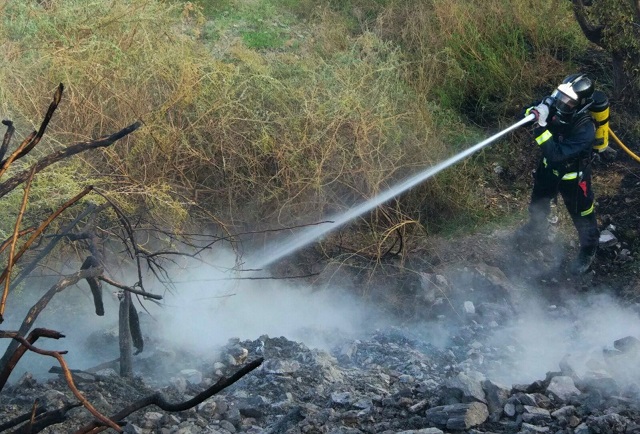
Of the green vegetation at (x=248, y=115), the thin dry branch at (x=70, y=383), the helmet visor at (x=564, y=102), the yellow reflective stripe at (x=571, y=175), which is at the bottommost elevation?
the thin dry branch at (x=70, y=383)

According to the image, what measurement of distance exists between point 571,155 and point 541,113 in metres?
0.42

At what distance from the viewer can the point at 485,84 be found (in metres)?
8.56

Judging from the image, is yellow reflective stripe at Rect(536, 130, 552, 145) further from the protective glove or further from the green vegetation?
the green vegetation

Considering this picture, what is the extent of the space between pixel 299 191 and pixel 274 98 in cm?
90

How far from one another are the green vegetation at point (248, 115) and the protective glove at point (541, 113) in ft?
3.76

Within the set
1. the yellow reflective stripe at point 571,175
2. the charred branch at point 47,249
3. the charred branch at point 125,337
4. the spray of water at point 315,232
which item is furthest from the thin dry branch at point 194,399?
the yellow reflective stripe at point 571,175

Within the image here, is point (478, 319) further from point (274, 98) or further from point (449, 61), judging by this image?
point (449, 61)

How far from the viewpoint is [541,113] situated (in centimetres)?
639

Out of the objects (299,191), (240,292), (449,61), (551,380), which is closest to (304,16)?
(449,61)

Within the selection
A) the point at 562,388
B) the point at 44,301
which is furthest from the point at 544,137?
the point at 44,301

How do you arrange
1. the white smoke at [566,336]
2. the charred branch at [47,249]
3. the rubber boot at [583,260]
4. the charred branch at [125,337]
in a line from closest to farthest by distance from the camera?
the charred branch at [47,249]
the charred branch at [125,337]
the white smoke at [566,336]
the rubber boot at [583,260]

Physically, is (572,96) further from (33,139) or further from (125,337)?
(33,139)

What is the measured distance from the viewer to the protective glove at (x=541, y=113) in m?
6.39

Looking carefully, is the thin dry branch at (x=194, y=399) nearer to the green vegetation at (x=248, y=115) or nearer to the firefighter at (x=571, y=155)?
the green vegetation at (x=248, y=115)
